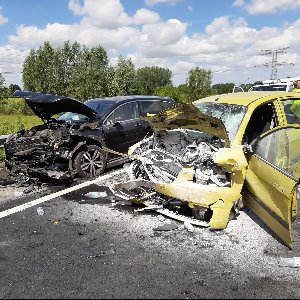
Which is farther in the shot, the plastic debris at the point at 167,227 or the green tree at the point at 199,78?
the green tree at the point at 199,78

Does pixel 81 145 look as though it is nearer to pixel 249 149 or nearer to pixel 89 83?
pixel 249 149

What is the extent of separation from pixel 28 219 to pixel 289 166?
12.4ft

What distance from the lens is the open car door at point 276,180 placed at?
3742 mm

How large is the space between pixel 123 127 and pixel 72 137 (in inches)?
56.7

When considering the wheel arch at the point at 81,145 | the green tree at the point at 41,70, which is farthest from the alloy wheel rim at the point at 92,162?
the green tree at the point at 41,70

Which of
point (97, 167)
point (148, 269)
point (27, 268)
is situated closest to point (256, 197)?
point (148, 269)

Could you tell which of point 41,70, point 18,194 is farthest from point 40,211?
point 41,70

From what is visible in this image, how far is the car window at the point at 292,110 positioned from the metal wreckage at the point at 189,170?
58.8 inches

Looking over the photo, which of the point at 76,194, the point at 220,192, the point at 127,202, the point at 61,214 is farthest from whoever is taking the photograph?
the point at 76,194

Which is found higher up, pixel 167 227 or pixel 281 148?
pixel 281 148

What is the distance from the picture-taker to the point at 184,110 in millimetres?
5000

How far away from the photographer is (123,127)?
8.06m

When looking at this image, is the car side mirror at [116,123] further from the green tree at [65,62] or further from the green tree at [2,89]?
the green tree at [65,62]

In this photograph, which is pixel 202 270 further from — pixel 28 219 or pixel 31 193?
pixel 31 193
